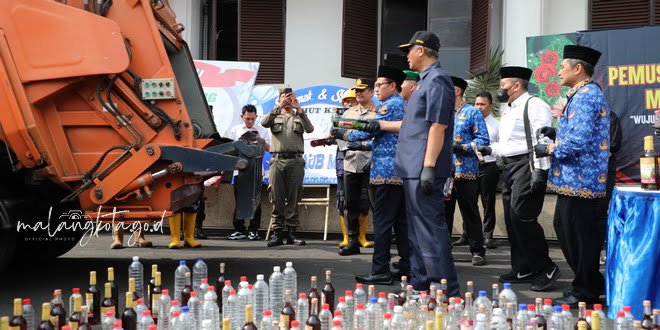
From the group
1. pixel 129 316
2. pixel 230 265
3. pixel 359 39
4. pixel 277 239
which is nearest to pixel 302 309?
pixel 129 316

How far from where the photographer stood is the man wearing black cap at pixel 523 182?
6.47 meters

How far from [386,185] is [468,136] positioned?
1793 mm

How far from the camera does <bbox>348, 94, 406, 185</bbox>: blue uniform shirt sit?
6.57 metres

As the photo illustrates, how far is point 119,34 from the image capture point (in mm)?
6227

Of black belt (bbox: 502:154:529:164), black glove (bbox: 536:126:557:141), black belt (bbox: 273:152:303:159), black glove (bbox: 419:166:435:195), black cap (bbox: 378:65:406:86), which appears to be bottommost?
black glove (bbox: 419:166:435:195)

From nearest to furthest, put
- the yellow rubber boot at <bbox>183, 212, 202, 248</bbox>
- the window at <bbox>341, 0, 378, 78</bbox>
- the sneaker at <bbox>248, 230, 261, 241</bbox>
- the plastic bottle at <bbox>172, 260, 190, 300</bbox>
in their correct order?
the plastic bottle at <bbox>172, 260, 190, 300</bbox> < the yellow rubber boot at <bbox>183, 212, 202, 248</bbox> < the sneaker at <bbox>248, 230, 261, 241</bbox> < the window at <bbox>341, 0, 378, 78</bbox>

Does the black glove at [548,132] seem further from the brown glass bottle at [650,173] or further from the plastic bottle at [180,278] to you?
the plastic bottle at [180,278]

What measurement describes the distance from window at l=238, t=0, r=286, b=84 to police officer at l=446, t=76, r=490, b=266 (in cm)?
635

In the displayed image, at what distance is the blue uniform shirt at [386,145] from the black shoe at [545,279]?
1462mm

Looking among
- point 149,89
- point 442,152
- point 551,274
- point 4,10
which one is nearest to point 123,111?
point 149,89

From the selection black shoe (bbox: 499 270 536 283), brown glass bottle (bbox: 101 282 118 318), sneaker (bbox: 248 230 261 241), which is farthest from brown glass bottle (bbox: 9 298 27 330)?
sneaker (bbox: 248 230 261 241)

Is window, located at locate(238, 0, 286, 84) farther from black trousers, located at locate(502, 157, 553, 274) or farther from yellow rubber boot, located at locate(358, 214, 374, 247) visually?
black trousers, located at locate(502, 157, 553, 274)

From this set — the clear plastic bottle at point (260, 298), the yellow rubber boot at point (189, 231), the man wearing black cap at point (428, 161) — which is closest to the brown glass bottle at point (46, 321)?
the clear plastic bottle at point (260, 298)

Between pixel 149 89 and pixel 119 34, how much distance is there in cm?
52
